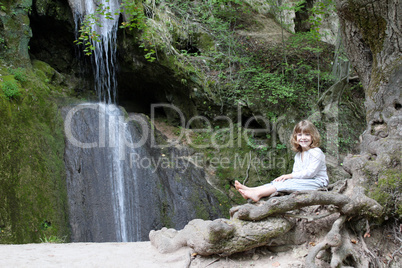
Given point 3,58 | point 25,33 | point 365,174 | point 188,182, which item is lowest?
A: point 188,182

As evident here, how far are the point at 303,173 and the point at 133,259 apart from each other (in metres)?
2.00

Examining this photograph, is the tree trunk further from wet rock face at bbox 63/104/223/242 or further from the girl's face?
wet rock face at bbox 63/104/223/242

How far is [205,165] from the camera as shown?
924 centimetres

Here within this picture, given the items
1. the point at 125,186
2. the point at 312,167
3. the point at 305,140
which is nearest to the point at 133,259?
the point at 312,167

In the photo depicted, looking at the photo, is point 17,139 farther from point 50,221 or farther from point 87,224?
point 87,224

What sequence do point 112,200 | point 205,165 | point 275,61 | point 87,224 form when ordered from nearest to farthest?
point 87,224 → point 112,200 → point 205,165 → point 275,61

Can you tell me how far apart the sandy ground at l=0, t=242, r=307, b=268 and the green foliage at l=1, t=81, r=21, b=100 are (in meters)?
4.29

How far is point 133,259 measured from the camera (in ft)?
10.1

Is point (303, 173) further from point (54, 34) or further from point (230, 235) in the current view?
point (54, 34)

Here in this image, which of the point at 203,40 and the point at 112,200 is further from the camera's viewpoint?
the point at 203,40

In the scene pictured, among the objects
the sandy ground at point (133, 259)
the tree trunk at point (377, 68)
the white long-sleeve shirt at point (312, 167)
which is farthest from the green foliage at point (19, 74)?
the tree trunk at point (377, 68)

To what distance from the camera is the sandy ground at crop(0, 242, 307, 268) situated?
114 inches

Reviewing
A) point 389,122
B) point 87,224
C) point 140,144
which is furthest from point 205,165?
point 389,122

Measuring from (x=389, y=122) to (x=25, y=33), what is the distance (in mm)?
8660
